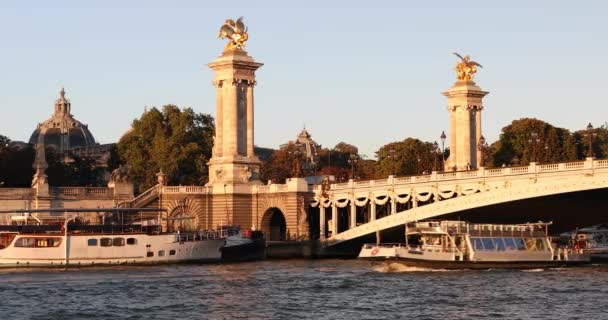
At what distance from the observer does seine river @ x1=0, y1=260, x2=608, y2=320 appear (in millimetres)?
49375

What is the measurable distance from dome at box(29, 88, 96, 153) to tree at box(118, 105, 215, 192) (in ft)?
194

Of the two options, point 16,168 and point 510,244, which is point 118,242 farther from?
point 16,168

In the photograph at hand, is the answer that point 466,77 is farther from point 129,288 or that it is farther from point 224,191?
point 129,288

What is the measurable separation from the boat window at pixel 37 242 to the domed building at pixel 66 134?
9036 cm

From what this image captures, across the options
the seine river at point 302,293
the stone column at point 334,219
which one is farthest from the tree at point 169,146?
the seine river at point 302,293

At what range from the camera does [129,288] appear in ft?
193

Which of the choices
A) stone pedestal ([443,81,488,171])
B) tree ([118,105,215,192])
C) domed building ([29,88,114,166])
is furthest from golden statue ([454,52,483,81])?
domed building ([29,88,114,166])

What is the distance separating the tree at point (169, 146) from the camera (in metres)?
110

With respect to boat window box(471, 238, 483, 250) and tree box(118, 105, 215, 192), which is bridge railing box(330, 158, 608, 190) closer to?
boat window box(471, 238, 483, 250)

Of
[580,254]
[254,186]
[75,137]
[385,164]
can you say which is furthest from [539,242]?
[75,137]

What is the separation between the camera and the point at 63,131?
6983 inches

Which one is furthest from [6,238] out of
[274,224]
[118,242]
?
[274,224]

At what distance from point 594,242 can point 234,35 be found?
3044cm

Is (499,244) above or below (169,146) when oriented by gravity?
below
